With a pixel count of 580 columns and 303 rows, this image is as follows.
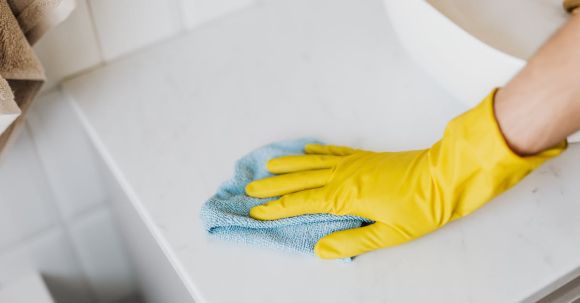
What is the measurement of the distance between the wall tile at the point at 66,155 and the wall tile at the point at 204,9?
21 cm

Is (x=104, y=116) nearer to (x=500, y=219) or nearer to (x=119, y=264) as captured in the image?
(x=119, y=264)

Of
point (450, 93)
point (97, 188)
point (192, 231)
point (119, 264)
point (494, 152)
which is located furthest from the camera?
point (119, 264)

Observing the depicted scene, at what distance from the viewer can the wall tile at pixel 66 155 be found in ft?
2.86

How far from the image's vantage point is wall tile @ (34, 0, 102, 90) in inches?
32.7

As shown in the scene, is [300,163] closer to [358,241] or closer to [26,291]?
[358,241]

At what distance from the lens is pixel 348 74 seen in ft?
2.99

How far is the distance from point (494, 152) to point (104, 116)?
503 mm

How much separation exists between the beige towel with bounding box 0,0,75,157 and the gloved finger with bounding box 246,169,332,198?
0.27 metres

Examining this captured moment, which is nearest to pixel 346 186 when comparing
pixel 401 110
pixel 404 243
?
pixel 404 243

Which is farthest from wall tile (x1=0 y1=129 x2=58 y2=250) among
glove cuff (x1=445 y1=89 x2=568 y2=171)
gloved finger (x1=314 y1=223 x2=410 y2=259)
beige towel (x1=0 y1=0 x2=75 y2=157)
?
glove cuff (x1=445 y1=89 x2=568 y2=171)

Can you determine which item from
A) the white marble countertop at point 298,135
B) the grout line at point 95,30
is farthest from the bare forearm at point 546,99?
the grout line at point 95,30

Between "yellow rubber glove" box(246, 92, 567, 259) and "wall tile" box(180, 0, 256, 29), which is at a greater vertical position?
"wall tile" box(180, 0, 256, 29)

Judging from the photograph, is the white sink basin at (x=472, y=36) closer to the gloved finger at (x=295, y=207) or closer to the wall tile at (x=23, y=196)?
the gloved finger at (x=295, y=207)

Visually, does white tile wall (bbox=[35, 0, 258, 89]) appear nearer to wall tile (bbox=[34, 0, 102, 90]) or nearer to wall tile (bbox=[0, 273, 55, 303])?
wall tile (bbox=[34, 0, 102, 90])
